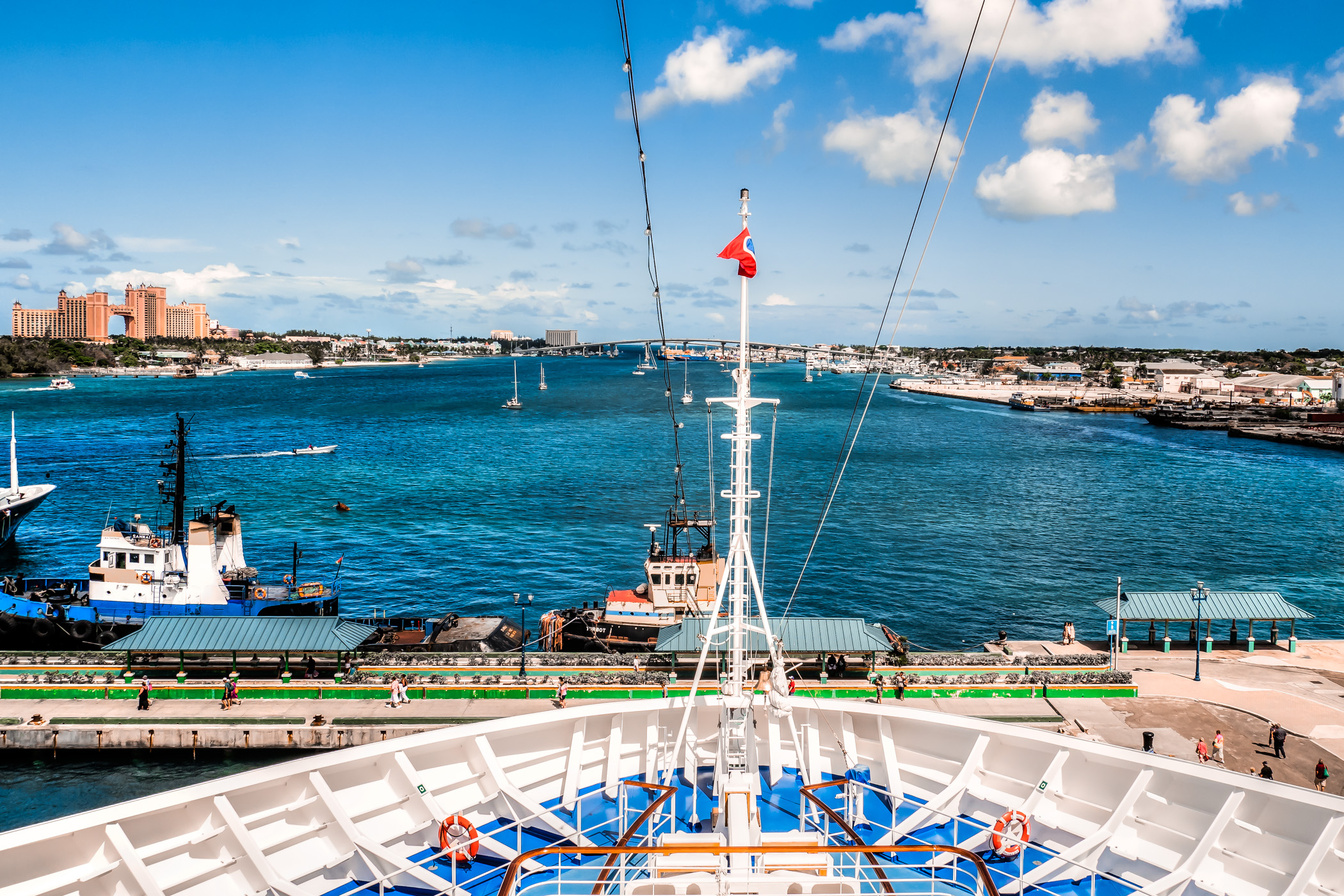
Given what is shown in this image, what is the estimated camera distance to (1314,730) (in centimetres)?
2452

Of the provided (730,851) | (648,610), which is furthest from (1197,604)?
(730,851)

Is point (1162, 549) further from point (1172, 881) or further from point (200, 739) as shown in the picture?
point (200, 739)

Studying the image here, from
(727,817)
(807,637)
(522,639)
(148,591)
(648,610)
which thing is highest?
(727,817)

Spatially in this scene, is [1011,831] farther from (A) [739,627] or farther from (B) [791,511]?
(B) [791,511]

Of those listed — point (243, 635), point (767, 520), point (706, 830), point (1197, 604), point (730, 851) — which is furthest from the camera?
point (767, 520)

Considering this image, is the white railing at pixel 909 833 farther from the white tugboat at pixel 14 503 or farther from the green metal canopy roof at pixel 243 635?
the white tugboat at pixel 14 503

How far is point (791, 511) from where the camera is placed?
72.3 m

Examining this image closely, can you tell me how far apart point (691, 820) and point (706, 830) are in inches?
12.0

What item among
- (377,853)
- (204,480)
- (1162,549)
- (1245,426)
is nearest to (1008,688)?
(377,853)

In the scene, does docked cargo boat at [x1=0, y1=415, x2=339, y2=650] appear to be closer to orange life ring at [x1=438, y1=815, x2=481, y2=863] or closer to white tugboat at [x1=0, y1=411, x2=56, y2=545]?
orange life ring at [x1=438, y1=815, x2=481, y2=863]

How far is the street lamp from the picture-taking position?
2772cm

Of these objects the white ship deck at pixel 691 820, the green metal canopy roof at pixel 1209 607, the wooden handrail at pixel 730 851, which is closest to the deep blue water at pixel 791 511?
the green metal canopy roof at pixel 1209 607

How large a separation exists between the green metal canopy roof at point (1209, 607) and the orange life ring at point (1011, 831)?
19.6 meters

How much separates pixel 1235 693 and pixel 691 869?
2429 centimetres
